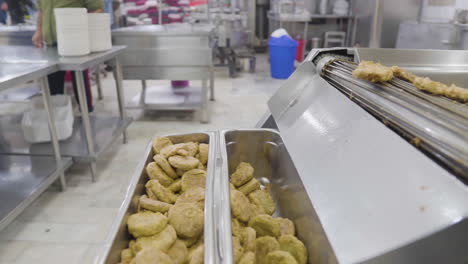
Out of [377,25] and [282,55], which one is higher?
[377,25]

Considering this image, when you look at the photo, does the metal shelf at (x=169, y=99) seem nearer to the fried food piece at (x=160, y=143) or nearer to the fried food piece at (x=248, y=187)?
the fried food piece at (x=160, y=143)

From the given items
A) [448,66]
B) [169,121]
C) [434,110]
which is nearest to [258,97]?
[169,121]

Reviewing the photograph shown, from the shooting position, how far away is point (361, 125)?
2.80 ft

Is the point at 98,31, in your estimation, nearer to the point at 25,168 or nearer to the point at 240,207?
the point at 25,168

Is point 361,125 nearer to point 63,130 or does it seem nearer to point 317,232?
point 317,232

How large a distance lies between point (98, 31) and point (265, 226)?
80.9 inches

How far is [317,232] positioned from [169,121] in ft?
9.22

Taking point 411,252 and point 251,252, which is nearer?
point 411,252

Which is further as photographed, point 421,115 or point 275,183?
point 275,183

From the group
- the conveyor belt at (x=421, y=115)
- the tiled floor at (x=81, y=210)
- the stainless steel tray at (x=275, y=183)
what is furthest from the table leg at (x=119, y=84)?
the conveyor belt at (x=421, y=115)

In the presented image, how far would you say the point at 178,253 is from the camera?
759mm

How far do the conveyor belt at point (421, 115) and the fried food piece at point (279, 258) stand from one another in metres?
0.38

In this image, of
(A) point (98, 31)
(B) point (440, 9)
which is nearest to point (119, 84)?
(A) point (98, 31)

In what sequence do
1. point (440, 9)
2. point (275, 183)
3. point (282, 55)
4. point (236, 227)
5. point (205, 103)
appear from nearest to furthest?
1. point (236, 227)
2. point (275, 183)
3. point (205, 103)
4. point (440, 9)
5. point (282, 55)
